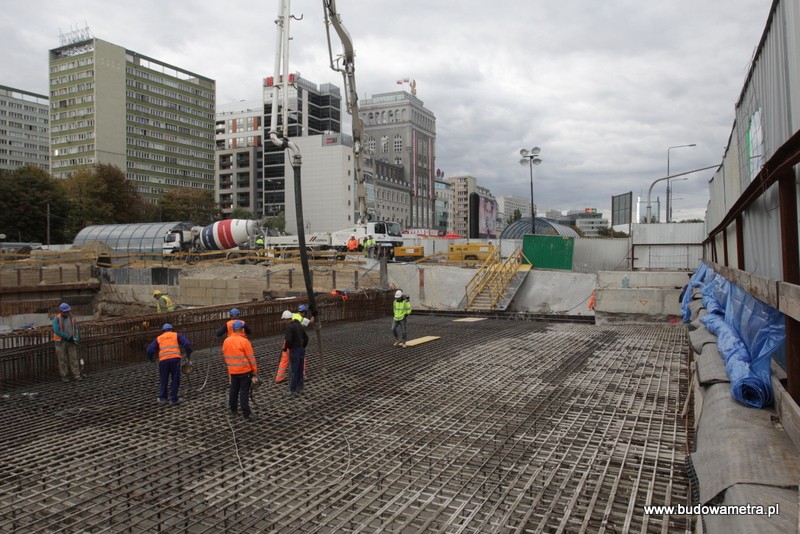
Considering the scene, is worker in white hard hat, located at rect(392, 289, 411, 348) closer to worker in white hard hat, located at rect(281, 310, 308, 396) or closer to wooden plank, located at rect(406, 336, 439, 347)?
wooden plank, located at rect(406, 336, 439, 347)

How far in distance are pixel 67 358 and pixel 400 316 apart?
657cm

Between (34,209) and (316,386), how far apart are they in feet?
186

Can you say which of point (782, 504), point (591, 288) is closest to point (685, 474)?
point (782, 504)

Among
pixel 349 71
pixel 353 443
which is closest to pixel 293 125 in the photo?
pixel 349 71

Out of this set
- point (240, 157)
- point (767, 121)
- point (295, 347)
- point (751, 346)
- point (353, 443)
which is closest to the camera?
point (767, 121)

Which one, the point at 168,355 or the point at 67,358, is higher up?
the point at 168,355

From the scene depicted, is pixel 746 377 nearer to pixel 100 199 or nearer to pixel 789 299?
pixel 789 299

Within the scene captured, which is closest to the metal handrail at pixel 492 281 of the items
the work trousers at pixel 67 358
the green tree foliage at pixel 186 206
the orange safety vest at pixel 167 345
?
the work trousers at pixel 67 358

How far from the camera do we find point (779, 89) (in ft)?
12.8

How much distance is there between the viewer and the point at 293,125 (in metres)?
99.0

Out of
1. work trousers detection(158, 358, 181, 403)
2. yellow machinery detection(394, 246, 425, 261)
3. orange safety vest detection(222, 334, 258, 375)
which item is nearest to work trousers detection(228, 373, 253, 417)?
orange safety vest detection(222, 334, 258, 375)

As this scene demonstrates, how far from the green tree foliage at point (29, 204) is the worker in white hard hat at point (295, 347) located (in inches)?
2202

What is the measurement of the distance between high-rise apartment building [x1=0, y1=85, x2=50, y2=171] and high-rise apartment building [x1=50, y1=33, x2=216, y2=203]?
2882 centimetres

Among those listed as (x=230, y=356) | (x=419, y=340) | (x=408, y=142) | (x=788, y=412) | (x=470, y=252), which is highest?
(x=408, y=142)
